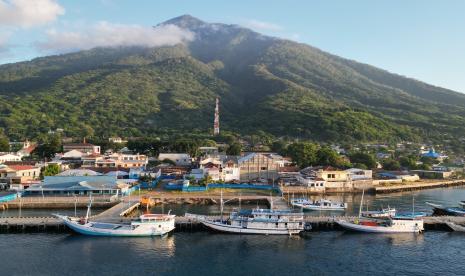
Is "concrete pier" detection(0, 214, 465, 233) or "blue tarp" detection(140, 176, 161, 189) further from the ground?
"blue tarp" detection(140, 176, 161, 189)

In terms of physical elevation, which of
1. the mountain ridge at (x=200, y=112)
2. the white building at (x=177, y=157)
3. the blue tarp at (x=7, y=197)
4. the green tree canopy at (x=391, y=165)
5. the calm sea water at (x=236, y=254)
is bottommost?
the calm sea water at (x=236, y=254)

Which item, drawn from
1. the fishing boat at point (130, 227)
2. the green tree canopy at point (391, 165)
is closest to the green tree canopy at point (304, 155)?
the green tree canopy at point (391, 165)

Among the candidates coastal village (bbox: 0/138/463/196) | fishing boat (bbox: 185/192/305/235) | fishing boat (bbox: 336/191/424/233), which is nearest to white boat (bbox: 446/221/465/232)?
fishing boat (bbox: 336/191/424/233)

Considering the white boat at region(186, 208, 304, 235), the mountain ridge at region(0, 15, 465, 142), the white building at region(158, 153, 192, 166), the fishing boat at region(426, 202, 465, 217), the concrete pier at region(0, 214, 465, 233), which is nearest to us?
the white boat at region(186, 208, 304, 235)

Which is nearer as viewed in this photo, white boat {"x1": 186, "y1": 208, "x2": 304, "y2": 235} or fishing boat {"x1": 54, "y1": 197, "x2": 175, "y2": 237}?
fishing boat {"x1": 54, "y1": 197, "x2": 175, "y2": 237}

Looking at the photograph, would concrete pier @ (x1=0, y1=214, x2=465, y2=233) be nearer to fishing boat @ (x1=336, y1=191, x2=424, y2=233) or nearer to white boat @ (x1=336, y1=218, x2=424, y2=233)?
fishing boat @ (x1=336, y1=191, x2=424, y2=233)

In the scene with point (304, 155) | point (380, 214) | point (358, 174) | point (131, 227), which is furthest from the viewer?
point (304, 155)

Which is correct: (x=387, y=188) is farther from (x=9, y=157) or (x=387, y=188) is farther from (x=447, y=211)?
(x=9, y=157)

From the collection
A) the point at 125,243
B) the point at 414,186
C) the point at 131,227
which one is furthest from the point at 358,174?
the point at 125,243

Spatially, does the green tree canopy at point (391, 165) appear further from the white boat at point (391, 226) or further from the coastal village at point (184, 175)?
the white boat at point (391, 226)
